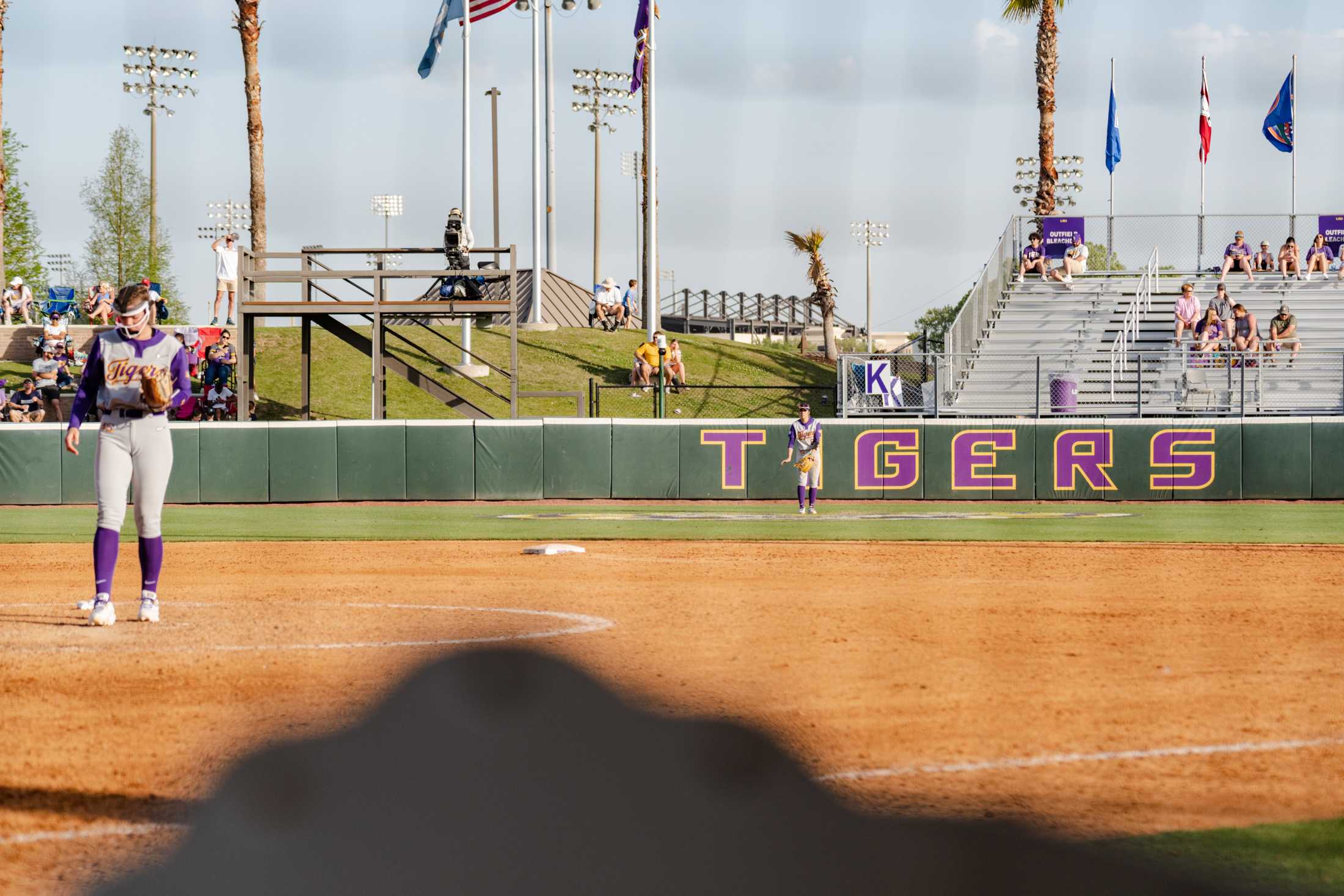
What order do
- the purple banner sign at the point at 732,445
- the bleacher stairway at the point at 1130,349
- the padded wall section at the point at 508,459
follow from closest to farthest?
1. the padded wall section at the point at 508,459
2. the purple banner sign at the point at 732,445
3. the bleacher stairway at the point at 1130,349

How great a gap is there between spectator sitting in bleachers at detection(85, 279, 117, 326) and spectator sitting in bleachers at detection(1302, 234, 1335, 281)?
23779mm

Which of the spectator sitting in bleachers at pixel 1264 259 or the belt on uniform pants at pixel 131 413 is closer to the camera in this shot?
the belt on uniform pants at pixel 131 413

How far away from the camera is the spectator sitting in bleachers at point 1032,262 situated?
28.8 m

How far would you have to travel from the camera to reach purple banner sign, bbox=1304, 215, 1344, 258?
2870 centimetres

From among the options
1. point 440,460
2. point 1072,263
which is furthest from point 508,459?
point 1072,263

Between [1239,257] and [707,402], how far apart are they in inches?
474

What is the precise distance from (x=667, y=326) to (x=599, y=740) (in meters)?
54.6

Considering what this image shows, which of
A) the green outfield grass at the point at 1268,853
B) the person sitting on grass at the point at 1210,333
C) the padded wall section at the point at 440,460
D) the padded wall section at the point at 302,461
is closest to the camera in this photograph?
the green outfield grass at the point at 1268,853

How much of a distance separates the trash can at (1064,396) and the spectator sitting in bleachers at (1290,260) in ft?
24.7

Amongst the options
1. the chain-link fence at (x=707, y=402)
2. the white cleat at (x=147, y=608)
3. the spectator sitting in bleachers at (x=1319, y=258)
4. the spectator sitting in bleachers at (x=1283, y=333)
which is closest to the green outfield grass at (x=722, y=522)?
the spectator sitting in bleachers at (x=1283, y=333)

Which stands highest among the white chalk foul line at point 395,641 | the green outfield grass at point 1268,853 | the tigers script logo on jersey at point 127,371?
the tigers script logo on jersey at point 127,371

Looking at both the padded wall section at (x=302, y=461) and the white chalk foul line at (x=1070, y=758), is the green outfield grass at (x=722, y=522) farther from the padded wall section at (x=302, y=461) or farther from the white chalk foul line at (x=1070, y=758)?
the white chalk foul line at (x=1070, y=758)

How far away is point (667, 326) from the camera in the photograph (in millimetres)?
59094

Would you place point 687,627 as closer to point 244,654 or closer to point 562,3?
point 244,654
